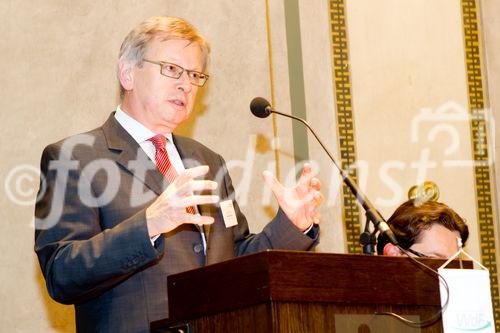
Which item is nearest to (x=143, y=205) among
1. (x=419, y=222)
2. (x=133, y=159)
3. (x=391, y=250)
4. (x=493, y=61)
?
(x=133, y=159)

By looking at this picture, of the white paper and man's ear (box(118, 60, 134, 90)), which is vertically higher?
man's ear (box(118, 60, 134, 90))

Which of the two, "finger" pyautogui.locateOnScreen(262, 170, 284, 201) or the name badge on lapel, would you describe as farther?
the name badge on lapel

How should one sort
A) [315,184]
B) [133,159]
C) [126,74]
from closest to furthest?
[315,184] → [133,159] → [126,74]

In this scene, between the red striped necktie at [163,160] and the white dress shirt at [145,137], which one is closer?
the red striped necktie at [163,160]

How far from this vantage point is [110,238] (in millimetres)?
2723

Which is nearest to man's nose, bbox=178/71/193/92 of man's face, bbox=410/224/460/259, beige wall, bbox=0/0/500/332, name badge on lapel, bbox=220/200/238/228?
name badge on lapel, bbox=220/200/238/228

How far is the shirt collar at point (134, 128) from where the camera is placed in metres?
3.39

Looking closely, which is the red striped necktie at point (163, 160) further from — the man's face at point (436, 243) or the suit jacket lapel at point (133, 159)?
the man's face at point (436, 243)

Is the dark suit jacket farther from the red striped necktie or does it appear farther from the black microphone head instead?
the black microphone head

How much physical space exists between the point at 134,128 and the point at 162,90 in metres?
0.18

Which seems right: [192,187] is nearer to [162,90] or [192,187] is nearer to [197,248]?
[197,248]

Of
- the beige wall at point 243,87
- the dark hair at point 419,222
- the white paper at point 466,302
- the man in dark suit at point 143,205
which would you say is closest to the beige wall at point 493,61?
the beige wall at point 243,87
